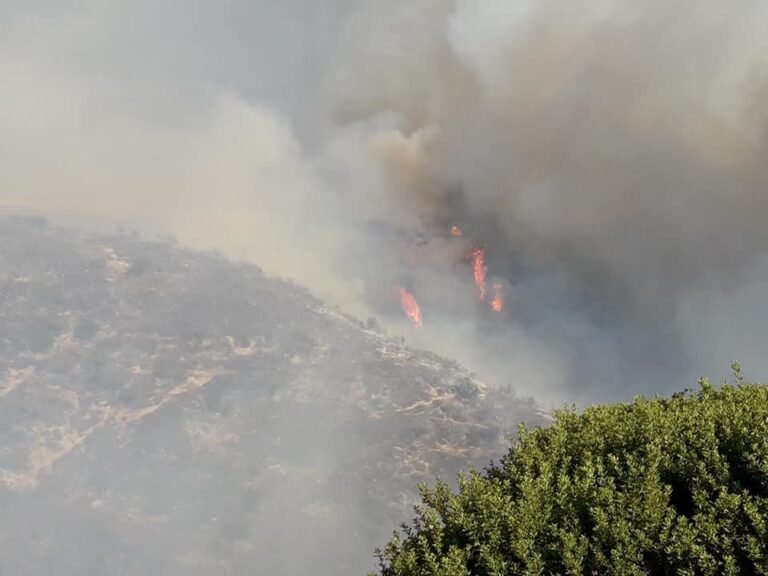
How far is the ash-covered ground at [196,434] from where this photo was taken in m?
118

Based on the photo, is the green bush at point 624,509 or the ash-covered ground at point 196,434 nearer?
the green bush at point 624,509

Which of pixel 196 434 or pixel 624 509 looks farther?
pixel 196 434

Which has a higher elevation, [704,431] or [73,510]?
[73,510]

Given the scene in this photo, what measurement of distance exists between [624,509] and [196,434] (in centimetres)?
15054

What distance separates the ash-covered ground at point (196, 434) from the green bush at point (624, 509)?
3702 inches

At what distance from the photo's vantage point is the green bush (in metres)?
15.6

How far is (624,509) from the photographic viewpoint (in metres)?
16.8

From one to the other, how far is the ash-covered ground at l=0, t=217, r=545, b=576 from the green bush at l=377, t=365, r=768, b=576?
94040 mm

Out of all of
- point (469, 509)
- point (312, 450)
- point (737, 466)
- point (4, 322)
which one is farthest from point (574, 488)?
point (4, 322)

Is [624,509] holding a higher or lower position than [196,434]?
lower

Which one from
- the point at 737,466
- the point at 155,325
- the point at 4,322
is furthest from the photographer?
the point at 155,325

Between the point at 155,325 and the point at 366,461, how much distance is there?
3234 inches

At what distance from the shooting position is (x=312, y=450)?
506ft

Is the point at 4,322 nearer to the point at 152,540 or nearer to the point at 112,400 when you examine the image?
the point at 112,400
